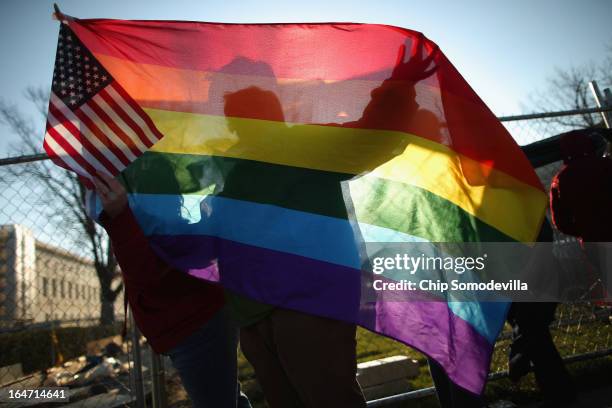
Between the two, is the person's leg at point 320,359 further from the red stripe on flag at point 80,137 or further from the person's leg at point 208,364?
the red stripe on flag at point 80,137

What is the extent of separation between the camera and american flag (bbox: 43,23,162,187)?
7.05ft

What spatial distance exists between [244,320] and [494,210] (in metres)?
1.43

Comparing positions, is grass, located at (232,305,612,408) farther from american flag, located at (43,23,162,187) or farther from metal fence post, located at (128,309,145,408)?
american flag, located at (43,23,162,187)

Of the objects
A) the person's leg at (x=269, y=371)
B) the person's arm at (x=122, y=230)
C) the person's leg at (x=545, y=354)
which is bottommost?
the person's leg at (x=545, y=354)

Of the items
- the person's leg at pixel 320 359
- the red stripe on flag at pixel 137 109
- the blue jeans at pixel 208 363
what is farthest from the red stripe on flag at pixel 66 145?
the person's leg at pixel 320 359

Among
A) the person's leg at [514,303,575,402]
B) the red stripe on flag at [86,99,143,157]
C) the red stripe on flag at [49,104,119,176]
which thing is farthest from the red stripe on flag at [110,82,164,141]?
the person's leg at [514,303,575,402]

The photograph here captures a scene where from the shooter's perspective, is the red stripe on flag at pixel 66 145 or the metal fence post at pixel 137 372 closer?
the red stripe on flag at pixel 66 145

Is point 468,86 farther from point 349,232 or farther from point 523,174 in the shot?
point 349,232

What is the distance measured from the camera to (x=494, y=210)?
95.5 inches

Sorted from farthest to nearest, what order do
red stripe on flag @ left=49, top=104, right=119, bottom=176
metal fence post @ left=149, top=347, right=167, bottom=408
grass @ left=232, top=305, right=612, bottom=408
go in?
grass @ left=232, top=305, right=612, bottom=408
metal fence post @ left=149, top=347, right=167, bottom=408
red stripe on flag @ left=49, top=104, right=119, bottom=176

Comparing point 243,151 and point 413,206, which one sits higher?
point 243,151

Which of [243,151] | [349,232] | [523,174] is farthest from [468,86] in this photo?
[243,151]

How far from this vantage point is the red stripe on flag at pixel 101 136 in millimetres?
2162

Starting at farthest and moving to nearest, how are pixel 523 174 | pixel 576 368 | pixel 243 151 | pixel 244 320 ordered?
1. pixel 576 368
2. pixel 523 174
3. pixel 243 151
4. pixel 244 320
